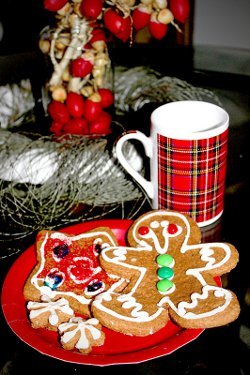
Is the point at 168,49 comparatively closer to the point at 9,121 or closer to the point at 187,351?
the point at 9,121

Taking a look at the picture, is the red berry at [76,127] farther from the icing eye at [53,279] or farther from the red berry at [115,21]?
the icing eye at [53,279]

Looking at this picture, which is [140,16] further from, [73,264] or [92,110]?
[73,264]

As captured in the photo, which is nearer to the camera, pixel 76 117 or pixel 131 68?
pixel 76 117

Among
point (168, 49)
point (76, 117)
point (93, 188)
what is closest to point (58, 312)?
point (93, 188)

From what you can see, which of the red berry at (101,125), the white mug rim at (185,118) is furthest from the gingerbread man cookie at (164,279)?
the red berry at (101,125)

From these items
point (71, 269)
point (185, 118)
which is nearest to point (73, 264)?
point (71, 269)

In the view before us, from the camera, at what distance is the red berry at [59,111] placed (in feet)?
3.76

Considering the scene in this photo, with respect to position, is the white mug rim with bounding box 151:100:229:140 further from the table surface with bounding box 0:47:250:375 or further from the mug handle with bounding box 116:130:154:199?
the table surface with bounding box 0:47:250:375

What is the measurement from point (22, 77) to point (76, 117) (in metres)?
0.43

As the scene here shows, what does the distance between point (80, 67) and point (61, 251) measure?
1.53 feet

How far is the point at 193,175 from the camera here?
865 millimetres

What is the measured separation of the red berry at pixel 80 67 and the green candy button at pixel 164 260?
1.64 ft

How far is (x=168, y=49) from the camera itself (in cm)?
180

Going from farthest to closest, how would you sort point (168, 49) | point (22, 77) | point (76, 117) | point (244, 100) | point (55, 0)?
point (168, 49) → point (22, 77) → point (244, 100) → point (76, 117) → point (55, 0)
